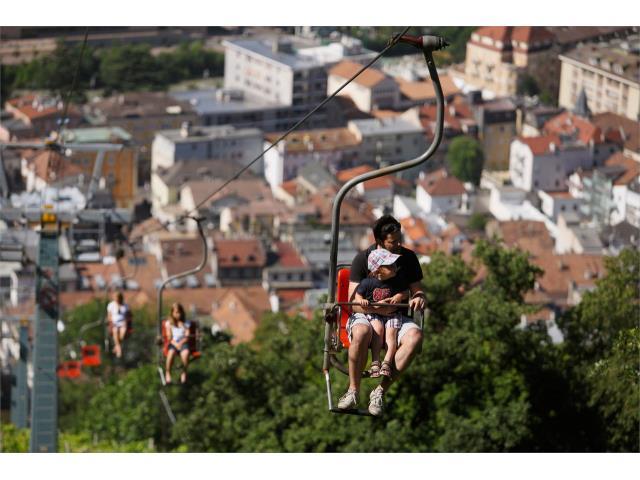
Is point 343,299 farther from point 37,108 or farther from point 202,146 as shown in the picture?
point 37,108

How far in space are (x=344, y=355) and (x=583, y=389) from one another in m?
2.20

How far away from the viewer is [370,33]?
251ft

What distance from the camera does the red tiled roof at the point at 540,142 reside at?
6197 centimetres

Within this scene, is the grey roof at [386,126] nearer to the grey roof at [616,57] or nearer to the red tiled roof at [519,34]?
the grey roof at [616,57]

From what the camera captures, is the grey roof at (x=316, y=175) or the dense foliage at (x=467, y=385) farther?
the grey roof at (x=316, y=175)

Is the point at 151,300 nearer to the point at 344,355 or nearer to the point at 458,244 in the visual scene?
the point at 458,244

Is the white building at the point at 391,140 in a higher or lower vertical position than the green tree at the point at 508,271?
lower

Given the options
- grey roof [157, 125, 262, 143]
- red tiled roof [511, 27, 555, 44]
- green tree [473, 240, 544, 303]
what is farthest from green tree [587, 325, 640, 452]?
red tiled roof [511, 27, 555, 44]

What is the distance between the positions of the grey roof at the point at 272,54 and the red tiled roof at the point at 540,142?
1027 centimetres

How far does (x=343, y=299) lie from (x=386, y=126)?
193ft

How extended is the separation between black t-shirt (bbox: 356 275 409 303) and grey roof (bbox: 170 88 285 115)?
6060cm

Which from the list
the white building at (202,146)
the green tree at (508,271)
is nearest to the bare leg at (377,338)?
the green tree at (508,271)

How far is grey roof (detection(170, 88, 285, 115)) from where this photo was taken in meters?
69.1

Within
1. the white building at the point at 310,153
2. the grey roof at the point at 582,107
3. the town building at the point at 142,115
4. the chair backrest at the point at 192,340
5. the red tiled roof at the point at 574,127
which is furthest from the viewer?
the grey roof at the point at 582,107
